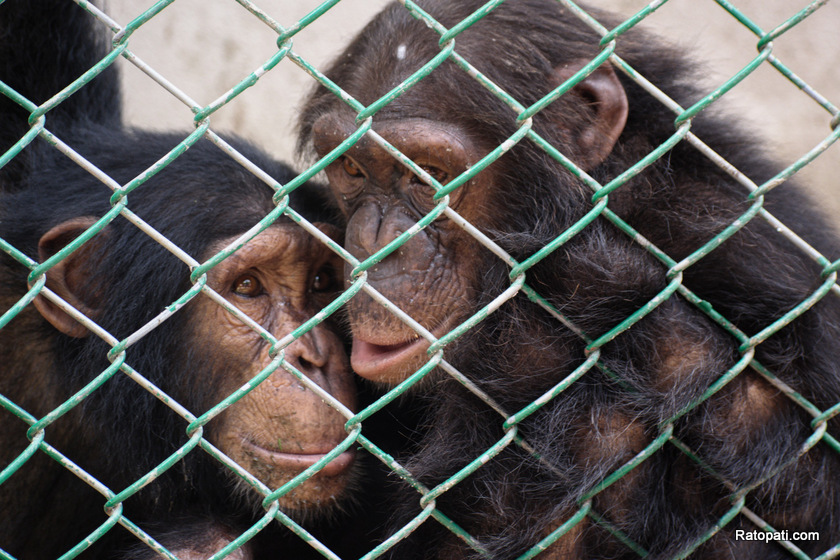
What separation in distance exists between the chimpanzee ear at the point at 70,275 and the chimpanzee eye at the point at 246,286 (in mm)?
446

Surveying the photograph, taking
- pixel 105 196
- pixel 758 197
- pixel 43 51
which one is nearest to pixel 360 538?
pixel 105 196

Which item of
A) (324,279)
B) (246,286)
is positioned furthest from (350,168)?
(246,286)

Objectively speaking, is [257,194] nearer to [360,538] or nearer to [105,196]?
[105,196]

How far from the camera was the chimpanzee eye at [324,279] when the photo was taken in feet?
9.27

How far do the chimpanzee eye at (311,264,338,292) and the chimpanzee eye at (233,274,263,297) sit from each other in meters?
0.21

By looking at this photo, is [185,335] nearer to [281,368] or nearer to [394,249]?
[281,368]

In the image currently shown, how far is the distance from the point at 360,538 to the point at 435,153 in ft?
4.58

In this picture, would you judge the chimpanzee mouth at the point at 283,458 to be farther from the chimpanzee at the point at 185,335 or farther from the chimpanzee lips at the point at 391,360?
the chimpanzee lips at the point at 391,360

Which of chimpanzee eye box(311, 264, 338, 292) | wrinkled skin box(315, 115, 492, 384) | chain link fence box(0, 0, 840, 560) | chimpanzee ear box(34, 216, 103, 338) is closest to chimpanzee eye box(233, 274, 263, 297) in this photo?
chimpanzee eye box(311, 264, 338, 292)

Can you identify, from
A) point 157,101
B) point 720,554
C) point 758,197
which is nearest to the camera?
point 758,197

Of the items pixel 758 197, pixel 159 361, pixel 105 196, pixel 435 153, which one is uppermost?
pixel 105 196

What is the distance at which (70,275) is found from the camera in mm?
2666

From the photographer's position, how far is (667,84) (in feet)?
8.89

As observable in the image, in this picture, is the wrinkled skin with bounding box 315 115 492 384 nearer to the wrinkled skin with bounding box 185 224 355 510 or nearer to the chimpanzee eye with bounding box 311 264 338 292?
the wrinkled skin with bounding box 185 224 355 510
